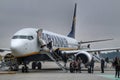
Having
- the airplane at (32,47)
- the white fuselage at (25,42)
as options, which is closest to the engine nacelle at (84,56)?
the airplane at (32,47)

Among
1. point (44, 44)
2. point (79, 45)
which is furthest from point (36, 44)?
point (79, 45)

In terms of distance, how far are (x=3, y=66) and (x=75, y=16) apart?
24.0 meters

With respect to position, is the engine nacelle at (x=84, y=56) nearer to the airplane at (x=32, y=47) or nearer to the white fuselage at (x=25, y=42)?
the airplane at (x=32, y=47)

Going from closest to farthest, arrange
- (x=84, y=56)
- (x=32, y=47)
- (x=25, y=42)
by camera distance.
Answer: (x=25, y=42) → (x=32, y=47) → (x=84, y=56)

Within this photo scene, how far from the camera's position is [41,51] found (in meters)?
31.3

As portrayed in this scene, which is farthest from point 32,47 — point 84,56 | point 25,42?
point 84,56

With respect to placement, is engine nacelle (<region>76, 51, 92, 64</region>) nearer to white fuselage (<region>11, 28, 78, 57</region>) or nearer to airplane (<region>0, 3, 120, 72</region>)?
airplane (<region>0, 3, 120, 72</region>)

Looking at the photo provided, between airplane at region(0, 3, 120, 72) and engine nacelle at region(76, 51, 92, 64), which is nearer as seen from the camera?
airplane at region(0, 3, 120, 72)

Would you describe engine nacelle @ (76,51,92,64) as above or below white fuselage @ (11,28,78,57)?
below

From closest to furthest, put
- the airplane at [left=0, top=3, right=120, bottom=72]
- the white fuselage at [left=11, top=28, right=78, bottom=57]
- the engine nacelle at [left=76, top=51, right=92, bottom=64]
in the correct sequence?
the white fuselage at [left=11, top=28, right=78, bottom=57] → the airplane at [left=0, top=3, right=120, bottom=72] → the engine nacelle at [left=76, top=51, right=92, bottom=64]

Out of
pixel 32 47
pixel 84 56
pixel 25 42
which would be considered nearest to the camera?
pixel 25 42

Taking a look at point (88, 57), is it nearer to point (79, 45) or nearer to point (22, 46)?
point (22, 46)

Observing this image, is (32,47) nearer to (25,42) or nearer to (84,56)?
(25,42)

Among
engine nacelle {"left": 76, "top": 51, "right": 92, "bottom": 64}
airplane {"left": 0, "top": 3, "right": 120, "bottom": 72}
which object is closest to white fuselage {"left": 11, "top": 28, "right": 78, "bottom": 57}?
airplane {"left": 0, "top": 3, "right": 120, "bottom": 72}
